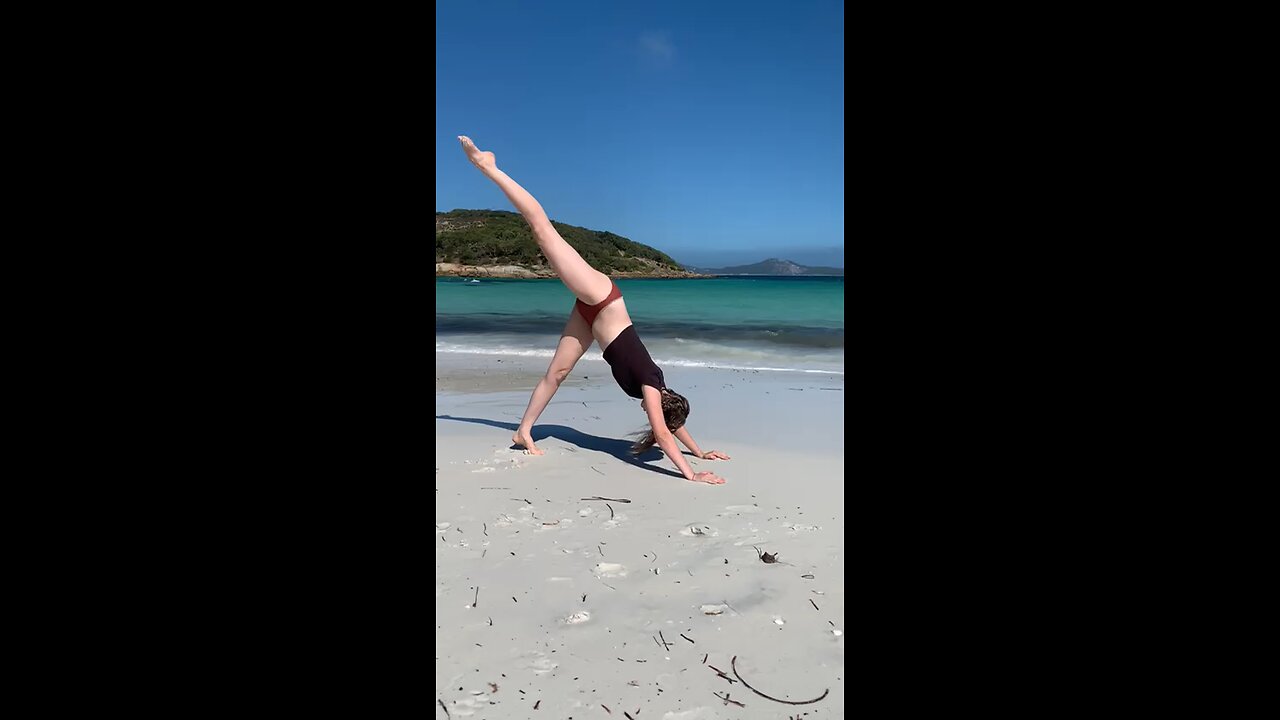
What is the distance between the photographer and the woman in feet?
13.0

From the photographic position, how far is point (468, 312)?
18.6 metres

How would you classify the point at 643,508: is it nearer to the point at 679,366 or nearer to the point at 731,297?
the point at 679,366

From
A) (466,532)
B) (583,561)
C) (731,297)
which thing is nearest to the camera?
(583,561)

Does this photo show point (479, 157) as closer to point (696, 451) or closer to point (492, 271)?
point (696, 451)

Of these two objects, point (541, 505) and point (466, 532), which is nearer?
point (466, 532)

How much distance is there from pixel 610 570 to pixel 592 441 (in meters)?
2.44

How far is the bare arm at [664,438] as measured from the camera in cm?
401

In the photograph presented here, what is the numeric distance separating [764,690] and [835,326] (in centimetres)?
1282

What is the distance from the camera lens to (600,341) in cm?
447

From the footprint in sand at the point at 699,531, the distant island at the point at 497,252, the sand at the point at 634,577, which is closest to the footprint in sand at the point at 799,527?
the sand at the point at 634,577

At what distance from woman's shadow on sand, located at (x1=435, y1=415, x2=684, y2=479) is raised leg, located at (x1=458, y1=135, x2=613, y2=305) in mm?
1099

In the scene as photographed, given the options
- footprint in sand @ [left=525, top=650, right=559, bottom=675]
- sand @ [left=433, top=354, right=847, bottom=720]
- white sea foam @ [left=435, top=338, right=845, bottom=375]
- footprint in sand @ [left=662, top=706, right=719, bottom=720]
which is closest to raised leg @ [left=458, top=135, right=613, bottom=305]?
sand @ [left=433, top=354, right=847, bottom=720]

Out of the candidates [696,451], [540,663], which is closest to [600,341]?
[696,451]

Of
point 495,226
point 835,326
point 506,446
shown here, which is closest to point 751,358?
point 835,326
